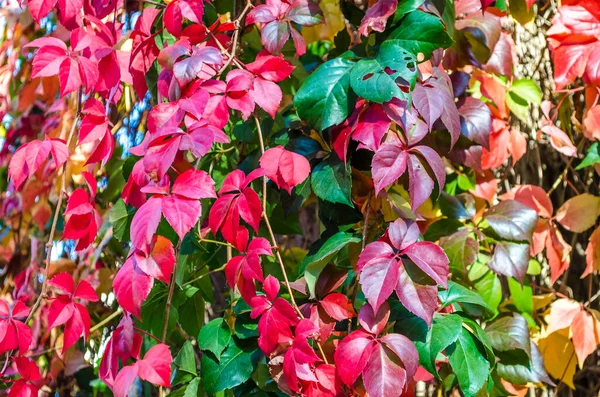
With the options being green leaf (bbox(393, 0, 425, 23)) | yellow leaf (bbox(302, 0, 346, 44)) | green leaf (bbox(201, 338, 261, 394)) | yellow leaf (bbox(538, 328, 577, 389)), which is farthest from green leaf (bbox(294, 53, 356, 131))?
yellow leaf (bbox(538, 328, 577, 389))

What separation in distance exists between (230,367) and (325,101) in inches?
14.5

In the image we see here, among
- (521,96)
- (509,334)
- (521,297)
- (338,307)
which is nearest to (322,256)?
(338,307)

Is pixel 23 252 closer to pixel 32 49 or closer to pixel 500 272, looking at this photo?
pixel 32 49

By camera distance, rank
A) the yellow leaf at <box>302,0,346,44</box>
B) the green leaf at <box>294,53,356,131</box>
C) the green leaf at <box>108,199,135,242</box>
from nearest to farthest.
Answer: the green leaf at <box>294,53,356,131</box> → the green leaf at <box>108,199,135,242</box> → the yellow leaf at <box>302,0,346,44</box>

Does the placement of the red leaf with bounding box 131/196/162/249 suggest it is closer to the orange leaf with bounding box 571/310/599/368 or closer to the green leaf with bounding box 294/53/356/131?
the green leaf with bounding box 294/53/356/131

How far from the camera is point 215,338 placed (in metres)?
0.98

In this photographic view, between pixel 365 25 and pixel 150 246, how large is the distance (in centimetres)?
39

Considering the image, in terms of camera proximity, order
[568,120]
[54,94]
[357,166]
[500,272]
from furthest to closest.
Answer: [54,94] < [568,120] < [500,272] < [357,166]

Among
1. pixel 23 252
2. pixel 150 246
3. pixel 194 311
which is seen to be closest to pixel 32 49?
pixel 23 252

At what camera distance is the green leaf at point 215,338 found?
3.15 feet

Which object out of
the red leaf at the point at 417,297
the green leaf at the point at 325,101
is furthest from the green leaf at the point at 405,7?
the red leaf at the point at 417,297

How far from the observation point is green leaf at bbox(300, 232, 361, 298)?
915 millimetres

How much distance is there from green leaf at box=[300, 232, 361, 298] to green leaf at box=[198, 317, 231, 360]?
0.14m

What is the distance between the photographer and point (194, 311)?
1228 mm
